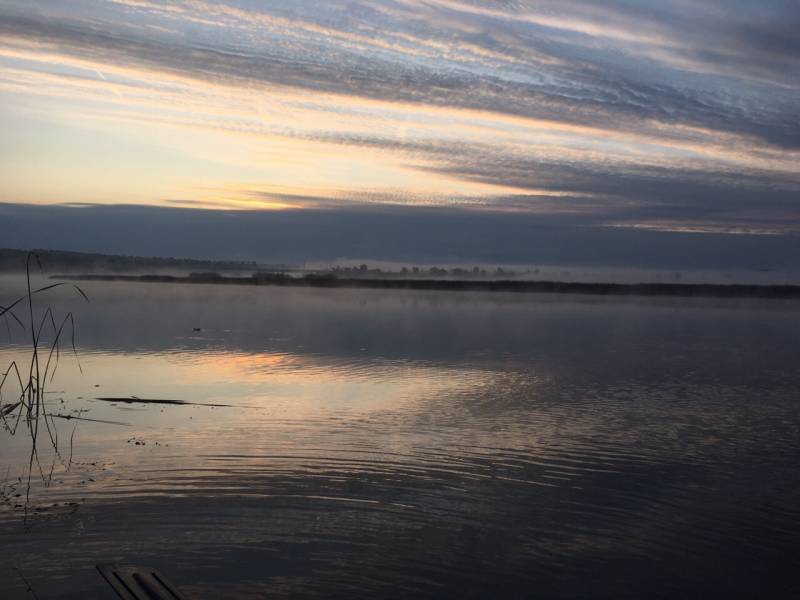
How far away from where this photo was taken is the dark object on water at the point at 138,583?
6.26m

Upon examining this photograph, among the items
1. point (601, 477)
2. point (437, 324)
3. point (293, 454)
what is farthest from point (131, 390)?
point (437, 324)

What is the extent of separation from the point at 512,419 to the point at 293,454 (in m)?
4.35

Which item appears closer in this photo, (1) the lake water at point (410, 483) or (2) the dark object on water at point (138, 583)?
(2) the dark object on water at point (138, 583)

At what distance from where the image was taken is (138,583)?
6.49m

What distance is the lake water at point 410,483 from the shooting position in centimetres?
715

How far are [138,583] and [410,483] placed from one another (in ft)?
12.4

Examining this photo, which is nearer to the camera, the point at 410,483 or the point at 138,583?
the point at 138,583

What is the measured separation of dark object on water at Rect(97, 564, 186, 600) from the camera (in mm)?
6263

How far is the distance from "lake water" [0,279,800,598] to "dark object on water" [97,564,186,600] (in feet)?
0.44

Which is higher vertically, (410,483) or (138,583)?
(138,583)

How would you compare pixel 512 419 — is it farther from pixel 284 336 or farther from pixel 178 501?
pixel 284 336

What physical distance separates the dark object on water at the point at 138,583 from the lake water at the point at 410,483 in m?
0.13

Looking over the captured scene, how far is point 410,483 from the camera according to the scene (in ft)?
31.6

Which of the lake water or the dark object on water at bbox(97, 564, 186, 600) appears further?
the lake water
